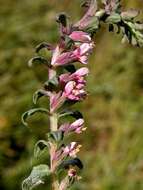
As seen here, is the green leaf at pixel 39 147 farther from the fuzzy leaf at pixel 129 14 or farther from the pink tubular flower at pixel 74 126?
the fuzzy leaf at pixel 129 14

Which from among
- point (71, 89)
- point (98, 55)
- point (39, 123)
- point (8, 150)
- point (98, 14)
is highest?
point (98, 55)

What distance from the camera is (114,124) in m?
5.32

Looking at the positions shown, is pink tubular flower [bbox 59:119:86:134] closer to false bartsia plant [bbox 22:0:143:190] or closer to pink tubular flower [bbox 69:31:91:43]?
false bartsia plant [bbox 22:0:143:190]

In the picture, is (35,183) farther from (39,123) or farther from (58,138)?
(39,123)

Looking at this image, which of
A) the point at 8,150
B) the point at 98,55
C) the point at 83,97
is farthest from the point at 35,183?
the point at 98,55

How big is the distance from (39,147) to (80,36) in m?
0.30

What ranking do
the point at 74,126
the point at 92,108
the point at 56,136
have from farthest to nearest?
the point at 92,108, the point at 74,126, the point at 56,136

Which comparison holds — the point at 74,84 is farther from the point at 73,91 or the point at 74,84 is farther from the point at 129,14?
the point at 129,14

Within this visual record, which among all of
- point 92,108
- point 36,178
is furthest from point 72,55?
point 92,108

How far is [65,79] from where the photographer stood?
1595 millimetres

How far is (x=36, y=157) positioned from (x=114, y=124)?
3729 millimetres

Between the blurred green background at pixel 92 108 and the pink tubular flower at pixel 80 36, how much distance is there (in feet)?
9.75

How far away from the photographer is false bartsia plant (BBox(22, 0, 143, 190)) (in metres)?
1.57

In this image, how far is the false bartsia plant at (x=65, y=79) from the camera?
1568 mm
